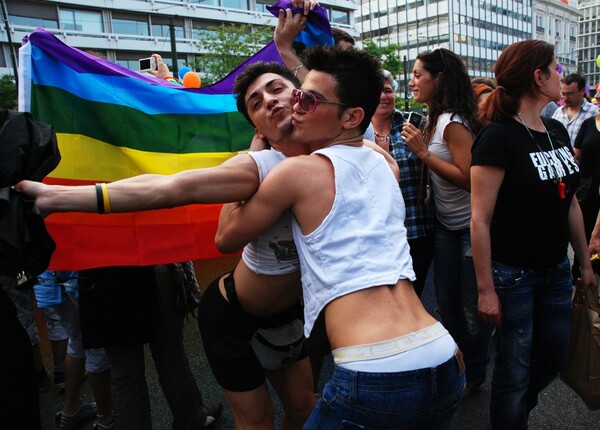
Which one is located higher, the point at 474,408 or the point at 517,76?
the point at 517,76

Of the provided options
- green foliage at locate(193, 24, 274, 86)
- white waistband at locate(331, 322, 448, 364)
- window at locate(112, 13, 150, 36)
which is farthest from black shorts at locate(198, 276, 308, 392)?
window at locate(112, 13, 150, 36)

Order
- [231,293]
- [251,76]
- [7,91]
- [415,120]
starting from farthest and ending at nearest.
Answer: [7,91] < [415,120] < [251,76] < [231,293]

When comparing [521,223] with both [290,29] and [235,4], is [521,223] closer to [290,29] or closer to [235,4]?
[290,29]

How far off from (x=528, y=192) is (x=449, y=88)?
39.4 inches

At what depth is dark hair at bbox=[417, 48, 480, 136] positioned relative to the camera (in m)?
2.81

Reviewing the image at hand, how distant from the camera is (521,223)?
2207 millimetres

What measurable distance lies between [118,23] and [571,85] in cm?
4266

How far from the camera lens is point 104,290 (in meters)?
2.35

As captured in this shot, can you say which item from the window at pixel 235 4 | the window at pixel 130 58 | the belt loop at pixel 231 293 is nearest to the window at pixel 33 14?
the window at pixel 130 58

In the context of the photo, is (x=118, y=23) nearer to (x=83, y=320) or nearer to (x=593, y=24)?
(x=83, y=320)

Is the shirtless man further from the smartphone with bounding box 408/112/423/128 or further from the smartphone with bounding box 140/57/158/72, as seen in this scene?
the smartphone with bounding box 140/57/158/72

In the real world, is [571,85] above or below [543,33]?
below

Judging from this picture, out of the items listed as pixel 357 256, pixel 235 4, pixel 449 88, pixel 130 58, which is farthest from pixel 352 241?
pixel 235 4

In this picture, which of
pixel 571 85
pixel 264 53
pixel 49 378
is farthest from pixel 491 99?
pixel 571 85
